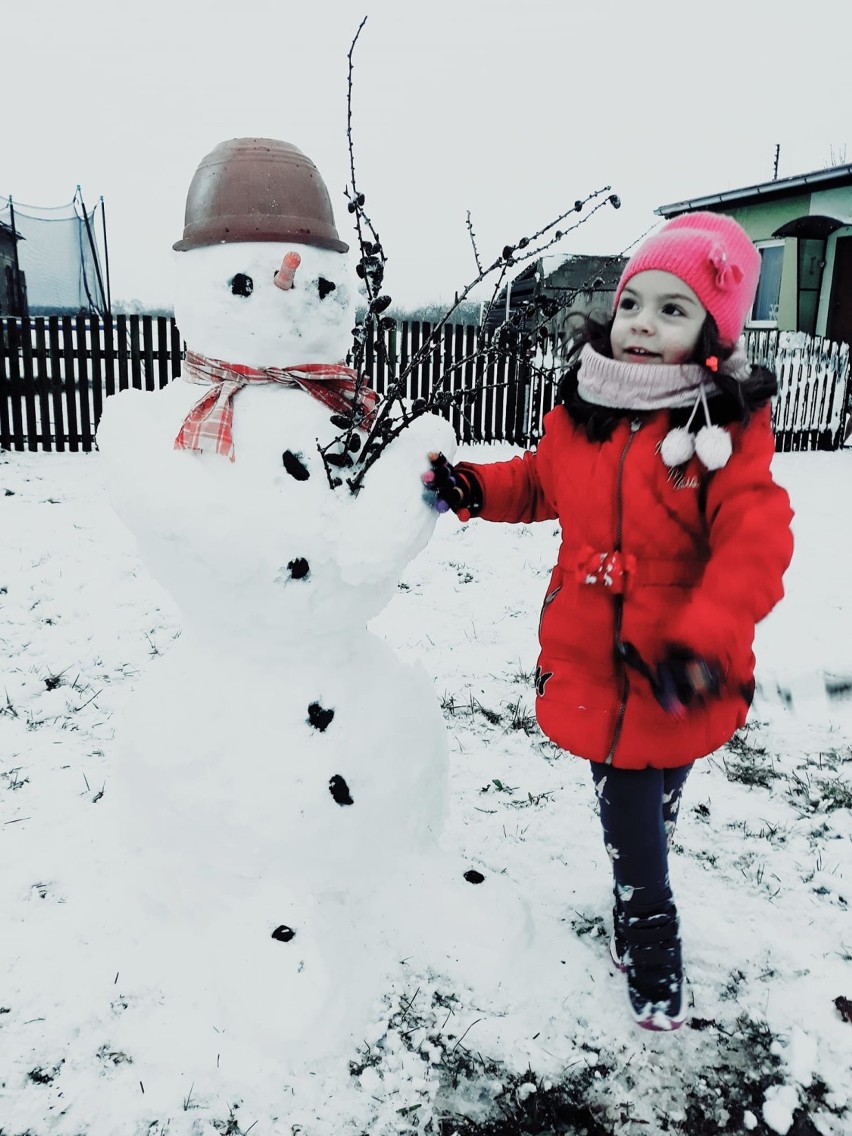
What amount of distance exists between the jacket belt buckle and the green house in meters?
11.6

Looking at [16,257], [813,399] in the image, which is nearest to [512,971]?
[813,399]

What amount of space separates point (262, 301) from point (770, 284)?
1497 centimetres

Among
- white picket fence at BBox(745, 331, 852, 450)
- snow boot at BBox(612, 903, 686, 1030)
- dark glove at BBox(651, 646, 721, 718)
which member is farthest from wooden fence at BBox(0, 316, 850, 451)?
dark glove at BBox(651, 646, 721, 718)

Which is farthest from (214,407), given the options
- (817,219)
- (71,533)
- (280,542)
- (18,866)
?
(817,219)

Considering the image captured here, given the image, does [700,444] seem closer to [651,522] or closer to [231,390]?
[651,522]

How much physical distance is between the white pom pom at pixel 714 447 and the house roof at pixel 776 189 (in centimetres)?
1257

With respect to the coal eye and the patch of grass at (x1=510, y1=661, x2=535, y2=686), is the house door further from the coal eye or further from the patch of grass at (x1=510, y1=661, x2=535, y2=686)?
the coal eye

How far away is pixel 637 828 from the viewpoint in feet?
5.97

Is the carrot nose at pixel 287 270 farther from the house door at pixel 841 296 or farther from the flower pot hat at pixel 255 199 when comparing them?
the house door at pixel 841 296

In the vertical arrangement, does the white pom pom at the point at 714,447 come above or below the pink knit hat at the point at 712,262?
below

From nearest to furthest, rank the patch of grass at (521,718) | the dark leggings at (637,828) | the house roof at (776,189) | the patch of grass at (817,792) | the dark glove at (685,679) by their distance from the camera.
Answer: the dark glove at (685,679), the dark leggings at (637,828), the patch of grass at (817,792), the patch of grass at (521,718), the house roof at (776,189)

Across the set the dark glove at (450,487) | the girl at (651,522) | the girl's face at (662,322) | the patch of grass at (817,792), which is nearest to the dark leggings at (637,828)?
the girl at (651,522)

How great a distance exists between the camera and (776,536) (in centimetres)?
144

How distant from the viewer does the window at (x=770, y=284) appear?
45.2 feet
